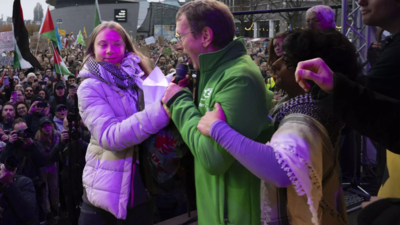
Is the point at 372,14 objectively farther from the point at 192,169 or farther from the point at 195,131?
the point at 192,169

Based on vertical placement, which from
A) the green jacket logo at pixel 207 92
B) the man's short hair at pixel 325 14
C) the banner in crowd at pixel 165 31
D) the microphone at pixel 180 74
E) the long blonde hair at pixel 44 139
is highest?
the banner in crowd at pixel 165 31

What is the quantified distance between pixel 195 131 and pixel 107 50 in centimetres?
100

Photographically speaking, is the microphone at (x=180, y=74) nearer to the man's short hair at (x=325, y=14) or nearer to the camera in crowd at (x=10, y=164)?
the man's short hair at (x=325, y=14)

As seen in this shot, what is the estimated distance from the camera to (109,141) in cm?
181

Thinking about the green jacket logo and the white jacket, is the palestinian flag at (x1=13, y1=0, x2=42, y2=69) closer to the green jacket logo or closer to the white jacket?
the white jacket

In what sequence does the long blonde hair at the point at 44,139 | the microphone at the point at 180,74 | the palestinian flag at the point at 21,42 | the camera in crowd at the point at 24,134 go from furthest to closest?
the palestinian flag at the point at 21,42
the long blonde hair at the point at 44,139
the camera in crowd at the point at 24,134
the microphone at the point at 180,74

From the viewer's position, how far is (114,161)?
6.30 ft

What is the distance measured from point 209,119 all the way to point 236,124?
0.10 m

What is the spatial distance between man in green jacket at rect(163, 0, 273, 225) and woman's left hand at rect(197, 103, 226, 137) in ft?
0.06

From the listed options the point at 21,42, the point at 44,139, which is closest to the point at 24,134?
the point at 44,139

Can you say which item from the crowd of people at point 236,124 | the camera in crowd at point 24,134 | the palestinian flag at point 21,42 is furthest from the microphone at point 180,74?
the palestinian flag at point 21,42

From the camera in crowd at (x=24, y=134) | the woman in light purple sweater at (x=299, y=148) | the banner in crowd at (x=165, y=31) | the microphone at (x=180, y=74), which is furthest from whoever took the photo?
the banner in crowd at (x=165, y=31)

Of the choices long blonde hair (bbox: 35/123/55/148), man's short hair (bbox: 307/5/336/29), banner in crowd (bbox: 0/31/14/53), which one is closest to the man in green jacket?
man's short hair (bbox: 307/5/336/29)

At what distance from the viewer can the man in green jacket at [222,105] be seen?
1.33 m
